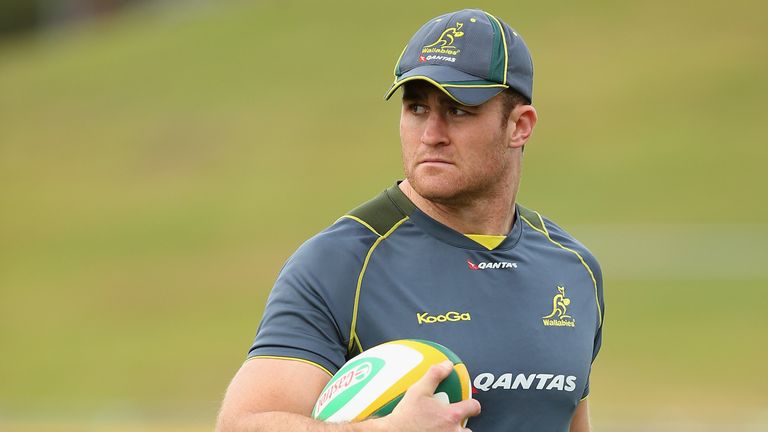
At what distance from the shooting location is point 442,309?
453 centimetres

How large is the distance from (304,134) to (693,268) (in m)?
16.4

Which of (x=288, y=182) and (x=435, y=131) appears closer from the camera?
(x=435, y=131)

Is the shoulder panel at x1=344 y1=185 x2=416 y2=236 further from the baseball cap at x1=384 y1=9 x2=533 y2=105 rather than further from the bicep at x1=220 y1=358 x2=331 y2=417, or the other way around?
the bicep at x1=220 y1=358 x2=331 y2=417

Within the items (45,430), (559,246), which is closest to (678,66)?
(45,430)

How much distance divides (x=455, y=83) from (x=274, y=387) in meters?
1.15

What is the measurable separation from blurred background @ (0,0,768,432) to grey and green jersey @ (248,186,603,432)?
37.3ft

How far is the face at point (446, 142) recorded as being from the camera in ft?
15.0

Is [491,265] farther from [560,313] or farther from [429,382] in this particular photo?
[429,382]

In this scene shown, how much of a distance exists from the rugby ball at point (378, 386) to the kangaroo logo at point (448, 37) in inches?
42.6

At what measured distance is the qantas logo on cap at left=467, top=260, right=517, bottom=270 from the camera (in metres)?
4.70

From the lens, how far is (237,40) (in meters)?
53.2

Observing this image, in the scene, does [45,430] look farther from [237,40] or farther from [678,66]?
[237,40]

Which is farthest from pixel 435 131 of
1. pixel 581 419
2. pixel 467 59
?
pixel 581 419

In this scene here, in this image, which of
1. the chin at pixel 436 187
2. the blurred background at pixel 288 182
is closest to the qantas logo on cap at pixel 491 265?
the chin at pixel 436 187
